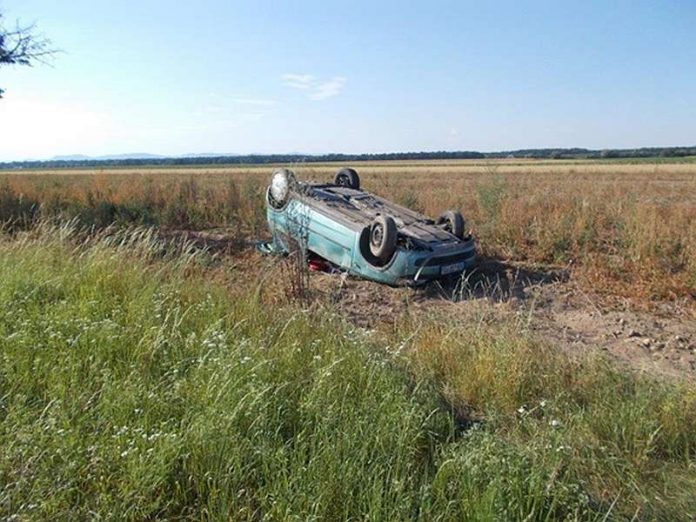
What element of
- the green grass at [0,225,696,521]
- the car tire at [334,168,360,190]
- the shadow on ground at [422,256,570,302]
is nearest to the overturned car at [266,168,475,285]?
the shadow on ground at [422,256,570,302]

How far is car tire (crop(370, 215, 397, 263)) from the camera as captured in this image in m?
5.53

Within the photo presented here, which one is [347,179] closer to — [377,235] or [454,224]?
[454,224]

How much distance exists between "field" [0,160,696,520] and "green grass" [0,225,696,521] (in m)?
0.01

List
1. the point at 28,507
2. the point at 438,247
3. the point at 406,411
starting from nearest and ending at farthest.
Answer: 1. the point at 28,507
2. the point at 406,411
3. the point at 438,247

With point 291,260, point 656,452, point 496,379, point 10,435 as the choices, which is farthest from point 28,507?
point 291,260

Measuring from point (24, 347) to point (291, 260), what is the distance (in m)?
2.95

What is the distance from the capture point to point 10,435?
6.68ft

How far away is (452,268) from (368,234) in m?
1.22

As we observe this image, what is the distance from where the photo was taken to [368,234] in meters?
5.89

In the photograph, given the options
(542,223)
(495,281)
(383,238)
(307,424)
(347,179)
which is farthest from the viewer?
(347,179)

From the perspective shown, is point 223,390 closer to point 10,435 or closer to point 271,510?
point 271,510

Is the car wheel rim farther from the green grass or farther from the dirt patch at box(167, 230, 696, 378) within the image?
the green grass

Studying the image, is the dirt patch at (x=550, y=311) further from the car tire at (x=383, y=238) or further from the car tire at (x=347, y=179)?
the car tire at (x=347, y=179)

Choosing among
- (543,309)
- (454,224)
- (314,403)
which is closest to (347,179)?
(454,224)
